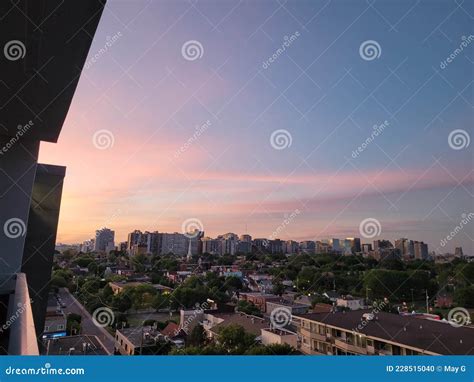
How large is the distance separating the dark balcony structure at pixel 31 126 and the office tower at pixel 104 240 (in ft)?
79.3

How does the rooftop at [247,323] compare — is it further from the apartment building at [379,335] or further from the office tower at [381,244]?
the office tower at [381,244]

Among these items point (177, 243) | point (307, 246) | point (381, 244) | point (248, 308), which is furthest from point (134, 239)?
point (381, 244)

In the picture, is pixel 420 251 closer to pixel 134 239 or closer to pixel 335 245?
pixel 335 245

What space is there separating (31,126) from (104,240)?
2655 centimetres

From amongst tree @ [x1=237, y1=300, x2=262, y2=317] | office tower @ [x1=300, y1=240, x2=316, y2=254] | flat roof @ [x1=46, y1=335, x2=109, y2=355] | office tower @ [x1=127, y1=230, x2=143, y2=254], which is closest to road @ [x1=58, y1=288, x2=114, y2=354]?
flat roof @ [x1=46, y1=335, x2=109, y2=355]

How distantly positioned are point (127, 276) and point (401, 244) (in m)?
14.5

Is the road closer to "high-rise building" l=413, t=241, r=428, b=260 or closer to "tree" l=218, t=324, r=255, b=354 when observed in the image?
"tree" l=218, t=324, r=255, b=354

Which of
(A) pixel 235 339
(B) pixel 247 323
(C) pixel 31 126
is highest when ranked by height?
(C) pixel 31 126

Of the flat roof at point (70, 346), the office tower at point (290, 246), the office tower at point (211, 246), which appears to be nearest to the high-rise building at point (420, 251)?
the office tower at point (290, 246)

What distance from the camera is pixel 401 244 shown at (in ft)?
38.1

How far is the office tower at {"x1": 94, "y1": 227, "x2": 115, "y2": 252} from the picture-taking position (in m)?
25.5

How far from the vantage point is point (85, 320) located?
16672mm
